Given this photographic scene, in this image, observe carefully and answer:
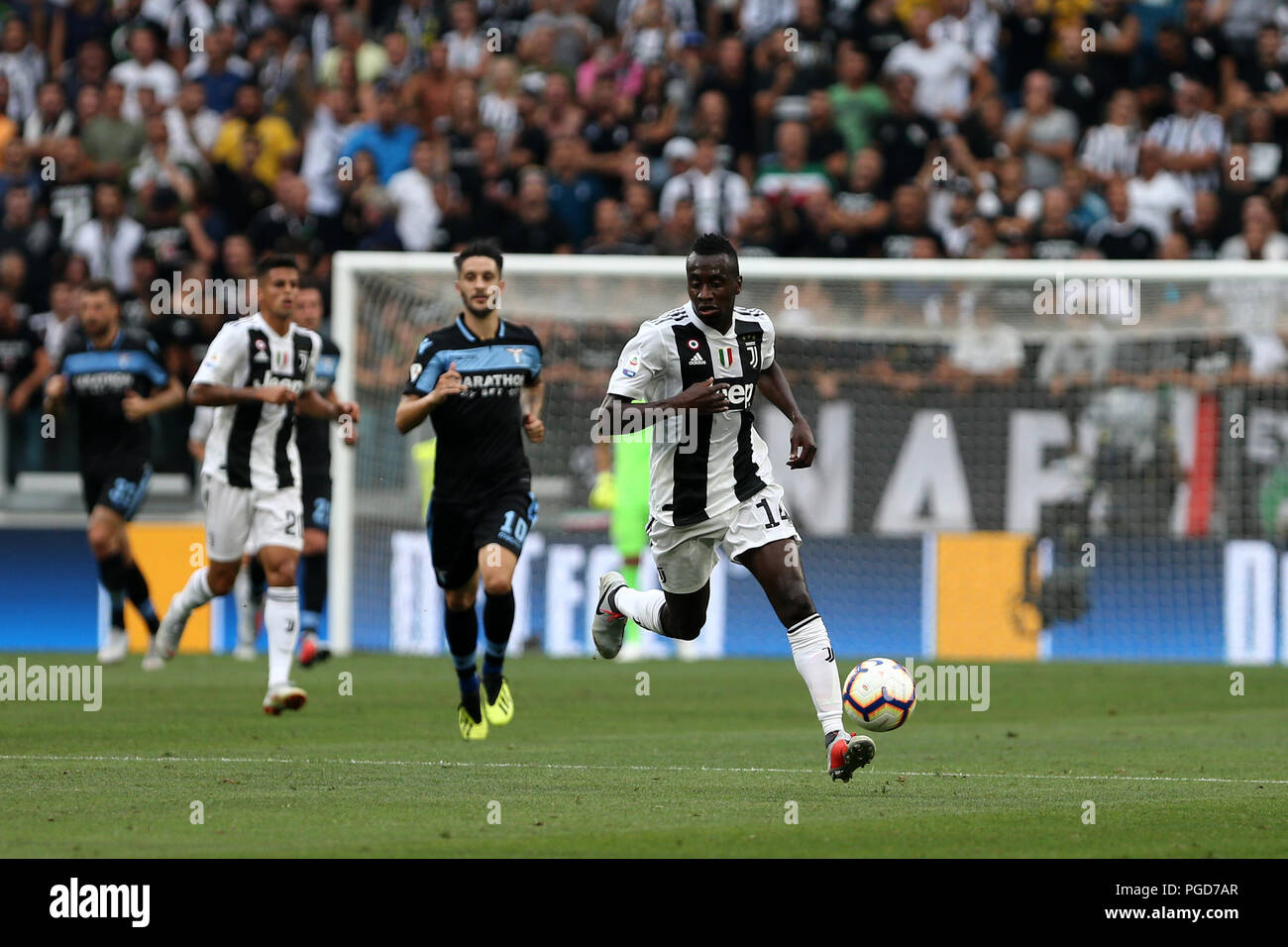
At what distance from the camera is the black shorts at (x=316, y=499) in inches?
606

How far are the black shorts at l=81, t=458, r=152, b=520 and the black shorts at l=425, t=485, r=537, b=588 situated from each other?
17.2 ft

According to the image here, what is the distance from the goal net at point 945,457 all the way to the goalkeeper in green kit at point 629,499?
1.42ft

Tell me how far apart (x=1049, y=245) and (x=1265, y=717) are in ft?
22.9

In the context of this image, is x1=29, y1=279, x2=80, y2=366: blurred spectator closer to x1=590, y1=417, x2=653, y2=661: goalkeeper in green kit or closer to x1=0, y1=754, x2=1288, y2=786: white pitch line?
x1=590, y1=417, x2=653, y2=661: goalkeeper in green kit

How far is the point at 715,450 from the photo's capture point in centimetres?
911

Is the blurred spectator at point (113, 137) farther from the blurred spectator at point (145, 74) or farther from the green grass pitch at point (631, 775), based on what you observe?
the green grass pitch at point (631, 775)

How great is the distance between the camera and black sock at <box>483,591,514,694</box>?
10875mm

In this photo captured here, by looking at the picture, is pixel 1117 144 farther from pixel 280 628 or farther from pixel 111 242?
pixel 280 628

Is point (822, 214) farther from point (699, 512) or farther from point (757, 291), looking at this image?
point (699, 512)

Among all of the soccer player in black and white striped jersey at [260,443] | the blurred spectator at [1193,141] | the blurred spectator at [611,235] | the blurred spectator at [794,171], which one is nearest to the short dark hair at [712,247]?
the soccer player in black and white striped jersey at [260,443]

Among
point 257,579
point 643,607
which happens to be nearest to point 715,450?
point 643,607

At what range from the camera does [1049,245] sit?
18422 millimetres

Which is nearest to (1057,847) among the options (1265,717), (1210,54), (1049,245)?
(1265,717)

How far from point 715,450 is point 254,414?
3.77 m
